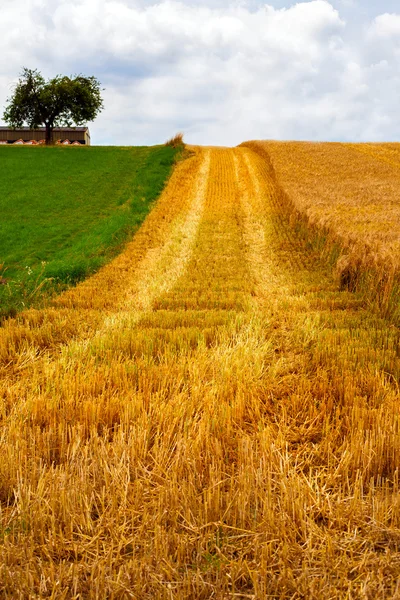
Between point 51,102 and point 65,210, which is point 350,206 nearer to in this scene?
point 65,210

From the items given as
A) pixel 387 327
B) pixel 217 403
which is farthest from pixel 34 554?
pixel 387 327

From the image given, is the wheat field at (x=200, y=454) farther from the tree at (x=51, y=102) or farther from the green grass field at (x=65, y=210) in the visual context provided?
the tree at (x=51, y=102)

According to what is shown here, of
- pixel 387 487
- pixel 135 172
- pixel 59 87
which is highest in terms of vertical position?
pixel 59 87

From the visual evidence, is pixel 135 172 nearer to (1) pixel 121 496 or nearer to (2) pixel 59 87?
(2) pixel 59 87

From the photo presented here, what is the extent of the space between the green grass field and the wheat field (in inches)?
128

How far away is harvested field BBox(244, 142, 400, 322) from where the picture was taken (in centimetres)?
855

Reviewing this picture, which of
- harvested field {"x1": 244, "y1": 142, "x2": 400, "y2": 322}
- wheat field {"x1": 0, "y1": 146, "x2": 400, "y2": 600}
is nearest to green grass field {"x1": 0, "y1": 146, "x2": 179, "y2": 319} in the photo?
wheat field {"x1": 0, "y1": 146, "x2": 400, "y2": 600}

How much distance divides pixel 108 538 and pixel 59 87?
49.0 m

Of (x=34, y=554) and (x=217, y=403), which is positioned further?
(x=217, y=403)

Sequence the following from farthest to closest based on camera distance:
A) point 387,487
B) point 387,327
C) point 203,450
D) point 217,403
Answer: point 387,327 → point 217,403 → point 203,450 → point 387,487

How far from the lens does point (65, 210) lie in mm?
21031

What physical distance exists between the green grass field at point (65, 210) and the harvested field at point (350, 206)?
19.4 feet

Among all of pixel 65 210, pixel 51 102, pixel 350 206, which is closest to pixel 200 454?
pixel 350 206

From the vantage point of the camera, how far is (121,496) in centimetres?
279
